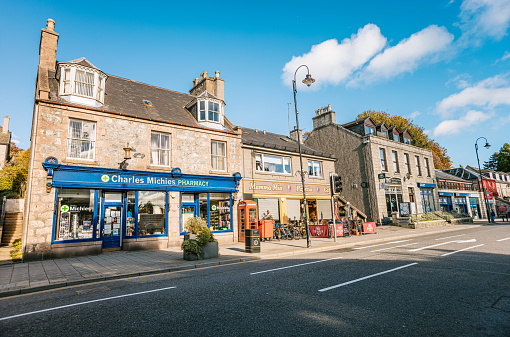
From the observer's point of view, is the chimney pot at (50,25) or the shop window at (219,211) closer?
the chimney pot at (50,25)

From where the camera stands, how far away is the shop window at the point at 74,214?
13.0m

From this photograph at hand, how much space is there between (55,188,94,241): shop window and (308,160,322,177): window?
17.0 m

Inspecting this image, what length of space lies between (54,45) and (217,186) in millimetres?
12454

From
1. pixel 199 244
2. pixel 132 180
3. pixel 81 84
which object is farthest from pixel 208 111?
pixel 199 244

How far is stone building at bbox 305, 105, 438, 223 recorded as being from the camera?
89.9ft

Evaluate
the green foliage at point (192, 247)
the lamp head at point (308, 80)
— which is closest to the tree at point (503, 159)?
the lamp head at point (308, 80)

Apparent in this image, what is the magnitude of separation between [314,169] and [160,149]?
45.9 ft

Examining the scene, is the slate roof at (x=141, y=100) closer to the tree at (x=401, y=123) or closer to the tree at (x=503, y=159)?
the tree at (x=401, y=123)

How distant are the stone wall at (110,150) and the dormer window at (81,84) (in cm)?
77

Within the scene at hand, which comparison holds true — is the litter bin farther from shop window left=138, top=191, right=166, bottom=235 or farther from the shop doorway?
the shop doorway

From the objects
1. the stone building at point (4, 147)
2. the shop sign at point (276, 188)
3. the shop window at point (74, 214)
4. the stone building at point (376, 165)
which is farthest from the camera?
the stone building at point (4, 147)

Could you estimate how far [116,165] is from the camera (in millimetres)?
14578

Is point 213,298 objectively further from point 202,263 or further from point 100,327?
point 202,263

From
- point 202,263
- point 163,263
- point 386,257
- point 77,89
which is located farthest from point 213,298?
point 77,89
